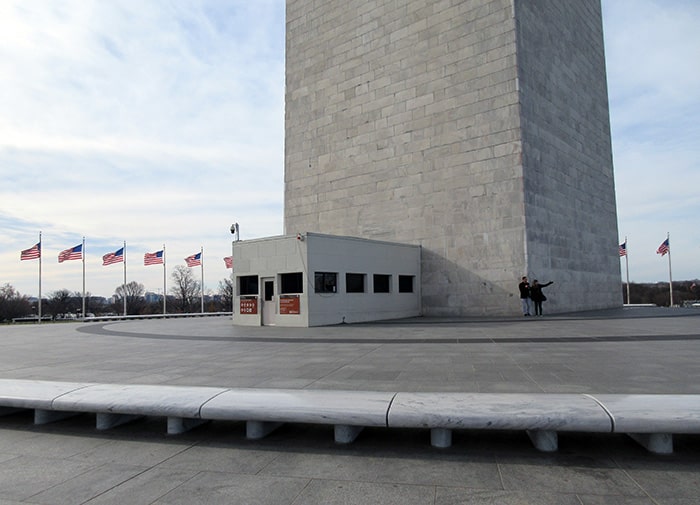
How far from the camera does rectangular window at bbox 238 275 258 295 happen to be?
2359 centimetres

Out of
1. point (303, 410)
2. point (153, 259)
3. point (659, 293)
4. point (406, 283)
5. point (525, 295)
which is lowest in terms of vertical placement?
point (659, 293)

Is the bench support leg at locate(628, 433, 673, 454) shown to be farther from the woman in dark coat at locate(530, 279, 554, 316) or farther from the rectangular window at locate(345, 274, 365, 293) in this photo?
the woman in dark coat at locate(530, 279, 554, 316)

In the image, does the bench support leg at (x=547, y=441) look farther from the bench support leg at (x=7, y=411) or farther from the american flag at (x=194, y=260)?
the american flag at (x=194, y=260)

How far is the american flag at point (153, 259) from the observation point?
39750mm

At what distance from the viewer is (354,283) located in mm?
23906

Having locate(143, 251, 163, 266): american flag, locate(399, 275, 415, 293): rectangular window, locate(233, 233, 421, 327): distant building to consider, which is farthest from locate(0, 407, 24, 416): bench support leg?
locate(143, 251, 163, 266): american flag

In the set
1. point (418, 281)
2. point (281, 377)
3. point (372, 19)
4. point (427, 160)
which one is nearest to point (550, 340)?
point (281, 377)

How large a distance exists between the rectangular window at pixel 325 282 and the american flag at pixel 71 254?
26104 millimetres

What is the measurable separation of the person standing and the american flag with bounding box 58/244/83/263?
1310 inches

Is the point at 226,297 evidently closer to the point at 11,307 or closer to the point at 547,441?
the point at 11,307

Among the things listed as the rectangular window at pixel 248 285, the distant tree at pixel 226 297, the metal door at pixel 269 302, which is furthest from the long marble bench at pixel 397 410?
the distant tree at pixel 226 297

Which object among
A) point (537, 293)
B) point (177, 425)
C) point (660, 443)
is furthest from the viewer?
point (537, 293)

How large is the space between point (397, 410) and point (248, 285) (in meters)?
19.3

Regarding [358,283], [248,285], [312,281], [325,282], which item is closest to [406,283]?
[358,283]
